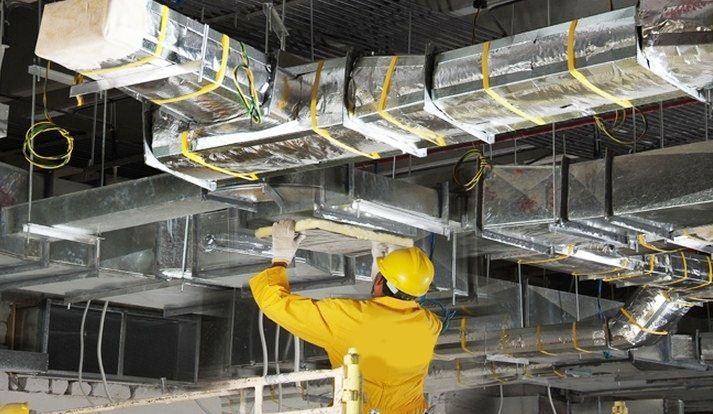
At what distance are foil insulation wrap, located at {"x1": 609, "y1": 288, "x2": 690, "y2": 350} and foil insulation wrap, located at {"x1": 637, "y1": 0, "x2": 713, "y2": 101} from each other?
3.27 m

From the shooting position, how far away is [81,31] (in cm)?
299

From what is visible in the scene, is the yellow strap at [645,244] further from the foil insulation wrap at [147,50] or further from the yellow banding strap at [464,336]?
the foil insulation wrap at [147,50]

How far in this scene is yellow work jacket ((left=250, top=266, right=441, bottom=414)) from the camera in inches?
159

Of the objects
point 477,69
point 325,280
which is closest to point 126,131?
point 325,280

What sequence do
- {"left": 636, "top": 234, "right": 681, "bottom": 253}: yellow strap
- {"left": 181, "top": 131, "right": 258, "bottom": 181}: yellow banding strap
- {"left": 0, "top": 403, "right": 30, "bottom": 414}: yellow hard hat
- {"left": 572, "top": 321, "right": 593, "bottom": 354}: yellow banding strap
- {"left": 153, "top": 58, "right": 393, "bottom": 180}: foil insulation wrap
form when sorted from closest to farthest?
{"left": 153, "top": 58, "right": 393, "bottom": 180}: foil insulation wrap, {"left": 181, "top": 131, "right": 258, "bottom": 181}: yellow banding strap, {"left": 0, "top": 403, "right": 30, "bottom": 414}: yellow hard hat, {"left": 636, "top": 234, "right": 681, "bottom": 253}: yellow strap, {"left": 572, "top": 321, "right": 593, "bottom": 354}: yellow banding strap

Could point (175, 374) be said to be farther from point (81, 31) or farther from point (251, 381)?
point (81, 31)

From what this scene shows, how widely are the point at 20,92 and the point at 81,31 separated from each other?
91.9 inches

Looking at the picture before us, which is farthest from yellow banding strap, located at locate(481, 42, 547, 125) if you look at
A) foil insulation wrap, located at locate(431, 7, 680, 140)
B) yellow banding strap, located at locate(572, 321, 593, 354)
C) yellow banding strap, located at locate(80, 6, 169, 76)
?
yellow banding strap, located at locate(572, 321, 593, 354)

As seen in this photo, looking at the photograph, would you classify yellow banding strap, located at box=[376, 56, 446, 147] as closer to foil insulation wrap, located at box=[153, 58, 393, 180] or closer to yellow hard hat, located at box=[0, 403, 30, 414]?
foil insulation wrap, located at box=[153, 58, 393, 180]

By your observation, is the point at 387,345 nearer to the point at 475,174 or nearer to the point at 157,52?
the point at 475,174

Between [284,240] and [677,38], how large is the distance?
182cm

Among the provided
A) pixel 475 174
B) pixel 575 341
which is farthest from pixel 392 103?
pixel 575 341

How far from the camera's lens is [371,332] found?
4.11 metres

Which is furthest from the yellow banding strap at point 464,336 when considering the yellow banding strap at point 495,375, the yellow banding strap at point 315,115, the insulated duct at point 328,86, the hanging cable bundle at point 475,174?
the yellow banding strap at point 315,115
